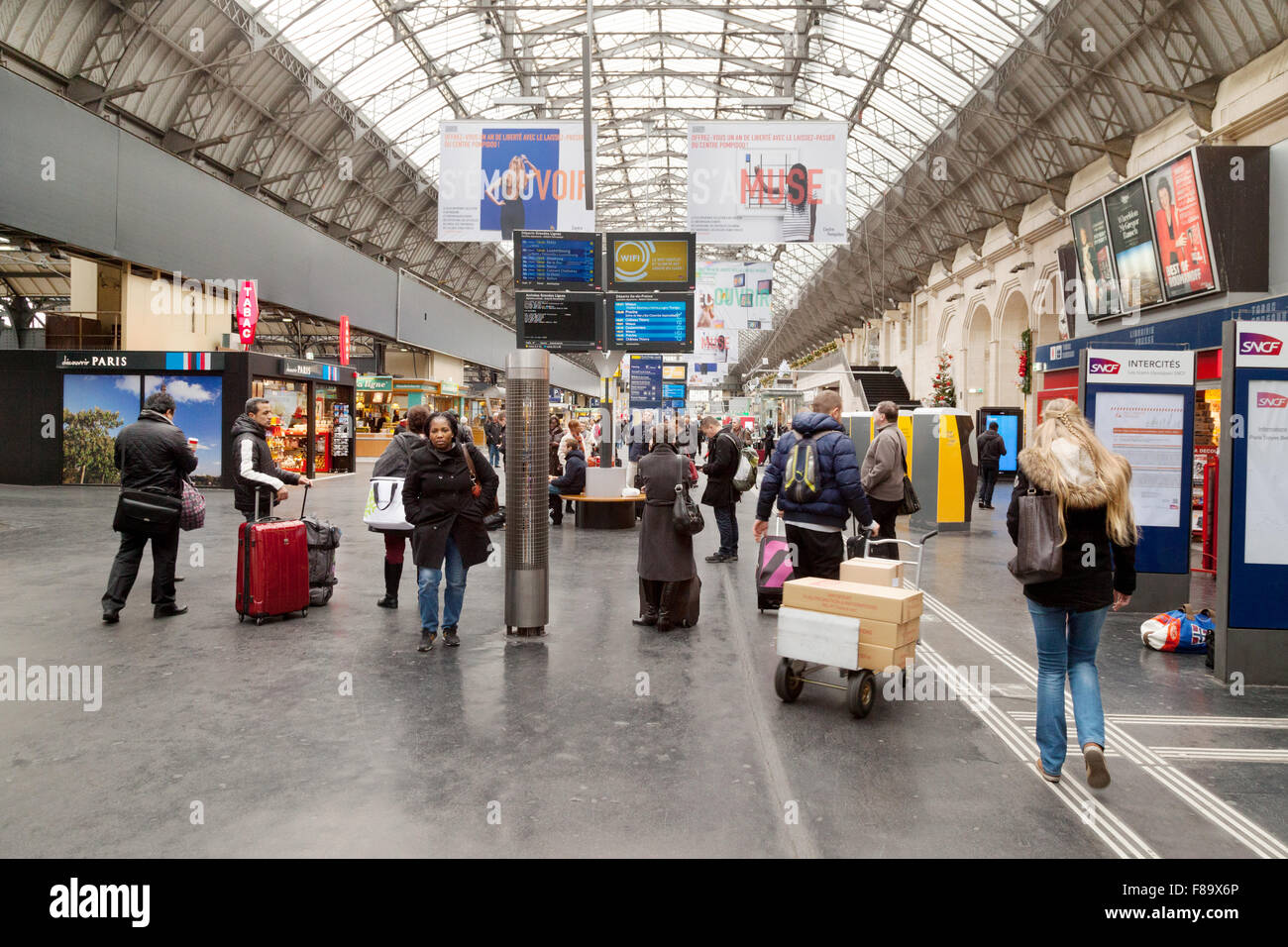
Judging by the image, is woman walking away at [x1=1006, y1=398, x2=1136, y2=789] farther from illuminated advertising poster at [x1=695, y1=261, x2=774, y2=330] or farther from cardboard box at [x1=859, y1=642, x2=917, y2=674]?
illuminated advertising poster at [x1=695, y1=261, x2=774, y2=330]

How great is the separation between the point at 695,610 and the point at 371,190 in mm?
28902

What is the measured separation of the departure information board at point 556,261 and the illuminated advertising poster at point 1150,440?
5993mm

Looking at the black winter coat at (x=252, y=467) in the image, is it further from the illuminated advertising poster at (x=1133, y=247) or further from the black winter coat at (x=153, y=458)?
the illuminated advertising poster at (x=1133, y=247)

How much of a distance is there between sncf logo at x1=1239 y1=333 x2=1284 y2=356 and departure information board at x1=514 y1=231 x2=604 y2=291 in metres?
6.97

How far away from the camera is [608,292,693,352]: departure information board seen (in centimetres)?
1131

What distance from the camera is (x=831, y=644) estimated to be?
15.8 feet

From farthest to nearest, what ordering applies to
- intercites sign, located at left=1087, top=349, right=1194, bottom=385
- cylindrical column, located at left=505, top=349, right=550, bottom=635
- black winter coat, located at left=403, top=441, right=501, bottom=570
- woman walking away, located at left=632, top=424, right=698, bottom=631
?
intercites sign, located at left=1087, top=349, right=1194, bottom=385 → woman walking away, located at left=632, top=424, right=698, bottom=631 → cylindrical column, located at left=505, top=349, right=550, bottom=635 → black winter coat, located at left=403, top=441, right=501, bottom=570

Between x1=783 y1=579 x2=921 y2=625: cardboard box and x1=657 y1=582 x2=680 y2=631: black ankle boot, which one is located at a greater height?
x1=783 y1=579 x2=921 y2=625: cardboard box

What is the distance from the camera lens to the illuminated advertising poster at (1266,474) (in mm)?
5578

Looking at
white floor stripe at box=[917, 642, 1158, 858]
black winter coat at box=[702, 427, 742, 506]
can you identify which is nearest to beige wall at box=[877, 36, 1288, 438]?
black winter coat at box=[702, 427, 742, 506]

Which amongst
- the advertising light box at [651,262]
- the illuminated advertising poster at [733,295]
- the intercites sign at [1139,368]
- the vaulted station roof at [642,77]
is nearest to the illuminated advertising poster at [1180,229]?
the vaulted station roof at [642,77]

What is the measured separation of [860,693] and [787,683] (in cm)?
47
